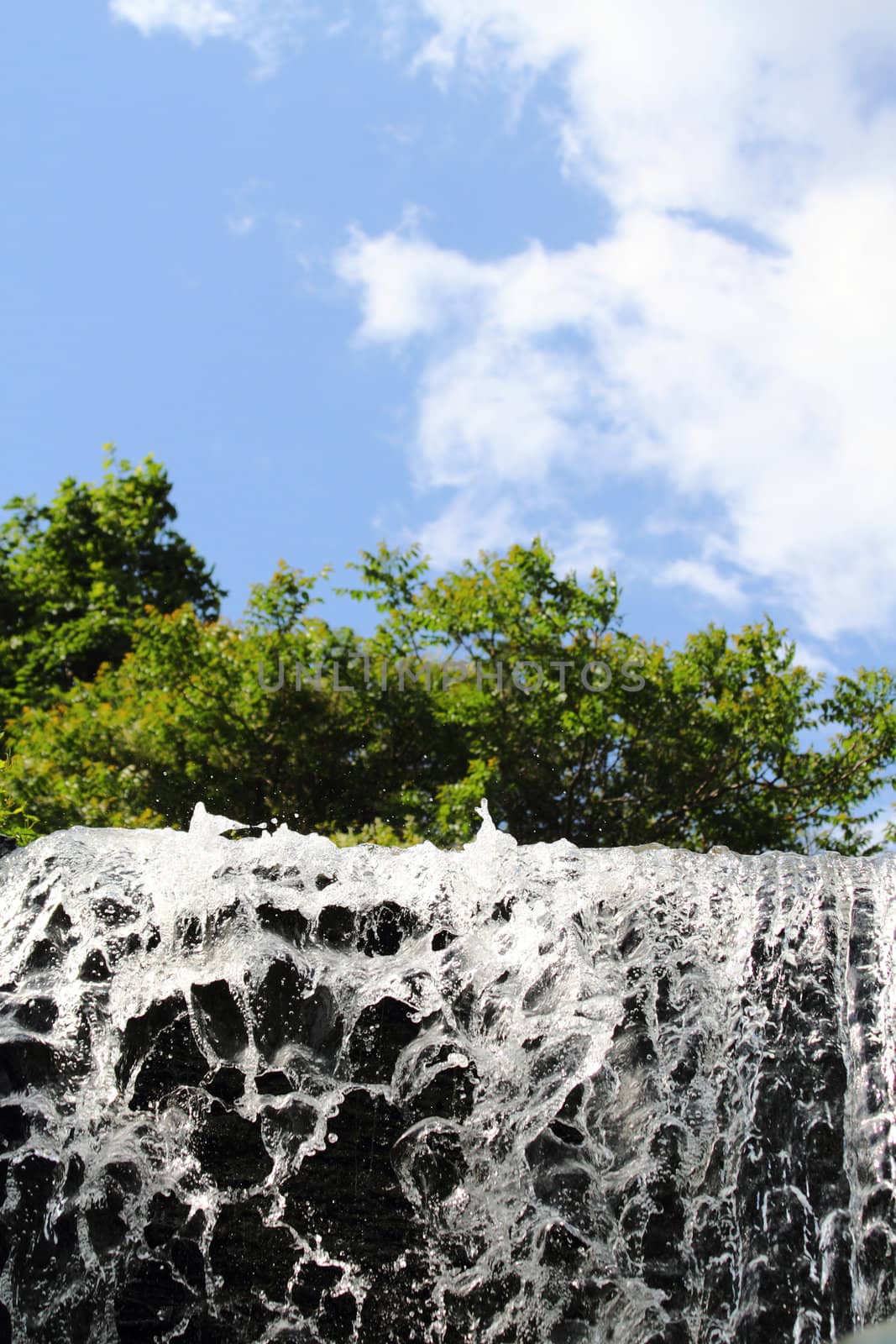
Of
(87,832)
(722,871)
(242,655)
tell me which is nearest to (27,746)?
(242,655)

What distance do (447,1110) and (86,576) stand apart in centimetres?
1627

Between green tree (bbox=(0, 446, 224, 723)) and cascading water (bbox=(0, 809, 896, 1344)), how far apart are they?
13.5 m

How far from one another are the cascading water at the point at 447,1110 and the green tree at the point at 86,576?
13.5 metres

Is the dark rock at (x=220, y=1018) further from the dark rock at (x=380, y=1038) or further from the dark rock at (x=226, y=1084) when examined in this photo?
the dark rock at (x=380, y=1038)

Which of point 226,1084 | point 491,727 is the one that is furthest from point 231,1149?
point 491,727

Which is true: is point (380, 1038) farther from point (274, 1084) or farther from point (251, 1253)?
point (251, 1253)

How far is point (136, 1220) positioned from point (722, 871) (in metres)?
1.70

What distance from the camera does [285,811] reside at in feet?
37.4

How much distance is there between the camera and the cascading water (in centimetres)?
274

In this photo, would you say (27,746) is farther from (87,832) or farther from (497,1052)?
(497,1052)

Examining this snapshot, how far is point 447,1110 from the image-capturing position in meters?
2.91

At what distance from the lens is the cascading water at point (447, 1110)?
2740 mm

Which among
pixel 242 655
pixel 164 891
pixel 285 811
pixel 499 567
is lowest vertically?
pixel 164 891

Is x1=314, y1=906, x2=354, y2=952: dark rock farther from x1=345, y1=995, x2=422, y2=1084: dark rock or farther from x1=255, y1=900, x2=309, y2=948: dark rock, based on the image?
x1=345, y1=995, x2=422, y2=1084: dark rock
